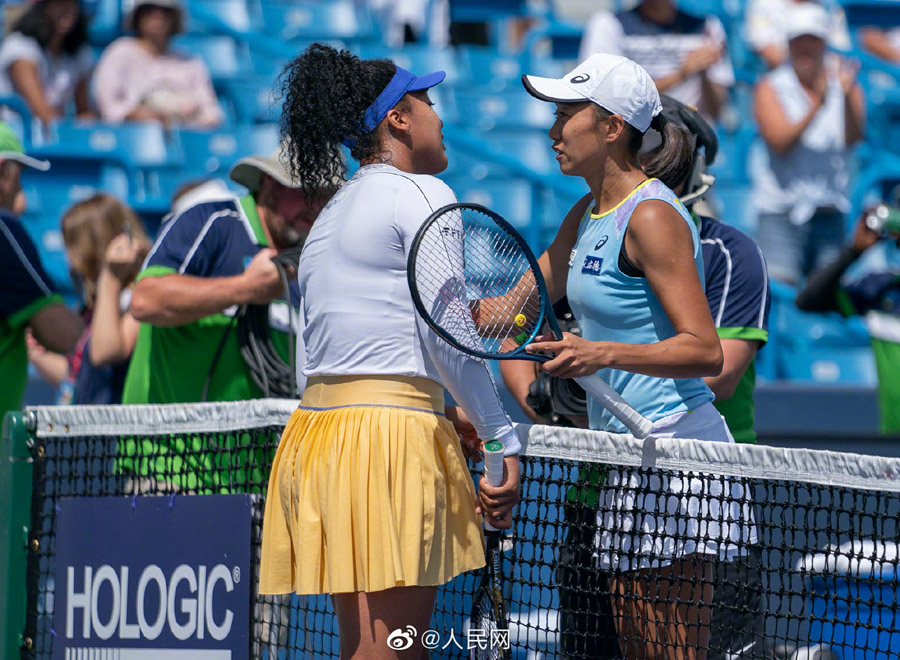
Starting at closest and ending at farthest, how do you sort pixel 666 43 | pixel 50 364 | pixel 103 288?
1. pixel 103 288
2. pixel 50 364
3. pixel 666 43

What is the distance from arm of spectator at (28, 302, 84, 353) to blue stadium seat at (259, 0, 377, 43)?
572 centimetres

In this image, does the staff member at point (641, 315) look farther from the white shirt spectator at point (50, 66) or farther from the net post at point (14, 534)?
the white shirt spectator at point (50, 66)

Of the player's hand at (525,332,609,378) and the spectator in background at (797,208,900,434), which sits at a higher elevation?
the spectator in background at (797,208,900,434)

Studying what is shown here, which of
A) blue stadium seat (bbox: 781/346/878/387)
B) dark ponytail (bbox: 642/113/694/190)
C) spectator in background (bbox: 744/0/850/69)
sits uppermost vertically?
spectator in background (bbox: 744/0/850/69)

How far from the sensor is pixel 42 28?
302 inches

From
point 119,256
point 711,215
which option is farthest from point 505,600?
point 119,256

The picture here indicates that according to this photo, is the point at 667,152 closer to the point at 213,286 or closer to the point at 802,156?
the point at 213,286

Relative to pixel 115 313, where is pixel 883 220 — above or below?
above

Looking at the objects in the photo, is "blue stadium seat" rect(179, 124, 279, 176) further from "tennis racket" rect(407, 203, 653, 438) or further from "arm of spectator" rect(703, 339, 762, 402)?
"tennis racket" rect(407, 203, 653, 438)

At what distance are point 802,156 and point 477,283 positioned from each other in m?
5.52

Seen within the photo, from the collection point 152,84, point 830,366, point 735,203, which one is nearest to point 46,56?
point 152,84

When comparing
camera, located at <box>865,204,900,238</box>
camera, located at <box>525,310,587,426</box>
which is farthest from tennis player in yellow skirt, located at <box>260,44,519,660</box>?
camera, located at <box>865,204,900,238</box>

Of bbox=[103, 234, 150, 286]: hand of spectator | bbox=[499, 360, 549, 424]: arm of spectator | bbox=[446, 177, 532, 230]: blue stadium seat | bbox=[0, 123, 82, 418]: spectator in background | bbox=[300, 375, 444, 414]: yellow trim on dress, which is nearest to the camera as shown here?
bbox=[300, 375, 444, 414]: yellow trim on dress

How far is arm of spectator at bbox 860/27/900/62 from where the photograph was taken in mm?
9297
